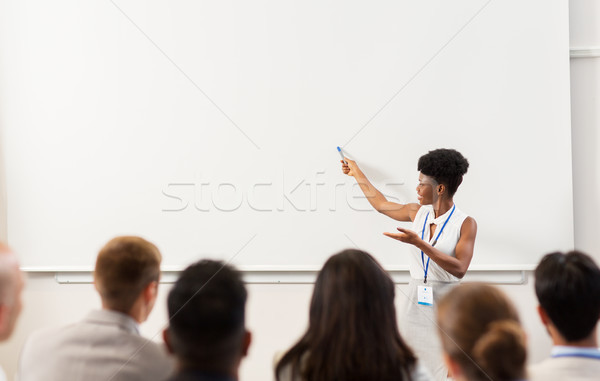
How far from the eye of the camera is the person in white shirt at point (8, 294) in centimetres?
111

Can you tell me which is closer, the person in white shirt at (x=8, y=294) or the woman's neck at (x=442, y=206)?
the person in white shirt at (x=8, y=294)

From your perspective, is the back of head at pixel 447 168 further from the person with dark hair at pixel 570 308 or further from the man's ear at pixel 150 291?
the man's ear at pixel 150 291

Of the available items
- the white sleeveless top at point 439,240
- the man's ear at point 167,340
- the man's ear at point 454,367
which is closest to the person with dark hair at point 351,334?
the man's ear at point 454,367

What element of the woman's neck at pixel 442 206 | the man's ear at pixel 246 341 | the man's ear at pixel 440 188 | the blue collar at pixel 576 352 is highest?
the man's ear at pixel 440 188

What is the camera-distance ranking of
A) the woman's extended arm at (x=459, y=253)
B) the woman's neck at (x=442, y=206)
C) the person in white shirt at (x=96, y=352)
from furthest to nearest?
the woman's neck at (x=442, y=206) → the woman's extended arm at (x=459, y=253) → the person in white shirt at (x=96, y=352)

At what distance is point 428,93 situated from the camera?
2.39 m

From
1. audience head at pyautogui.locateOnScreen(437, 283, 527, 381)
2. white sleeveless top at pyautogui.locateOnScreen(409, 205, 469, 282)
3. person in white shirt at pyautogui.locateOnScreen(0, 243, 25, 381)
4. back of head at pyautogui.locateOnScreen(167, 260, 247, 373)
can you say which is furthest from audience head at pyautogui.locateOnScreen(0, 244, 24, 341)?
white sleeveless top at pyautogui.locateOnScreen(409, 205, 469, 282)

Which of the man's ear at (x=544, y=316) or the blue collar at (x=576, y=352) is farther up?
the man's ear at (x=544, y=316)

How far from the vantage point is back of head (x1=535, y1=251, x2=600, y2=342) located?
1106mm

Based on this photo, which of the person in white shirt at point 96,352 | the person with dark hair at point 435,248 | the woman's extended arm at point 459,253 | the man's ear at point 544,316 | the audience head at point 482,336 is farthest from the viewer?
the person with dark hair at point 435,248

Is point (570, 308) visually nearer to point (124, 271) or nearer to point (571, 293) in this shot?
point (571, 293)

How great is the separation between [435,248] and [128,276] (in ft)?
3.84

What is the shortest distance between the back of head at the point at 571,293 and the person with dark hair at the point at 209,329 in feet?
2.31

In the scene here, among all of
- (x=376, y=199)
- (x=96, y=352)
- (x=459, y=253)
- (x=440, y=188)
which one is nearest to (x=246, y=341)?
(x=96, y=352)
